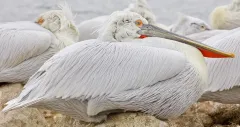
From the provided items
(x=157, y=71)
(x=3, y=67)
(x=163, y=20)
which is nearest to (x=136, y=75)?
(x=157, y=71)

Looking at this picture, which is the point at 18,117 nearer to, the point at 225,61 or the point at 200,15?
the point at 225,61

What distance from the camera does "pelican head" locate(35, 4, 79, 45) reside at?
265 inches

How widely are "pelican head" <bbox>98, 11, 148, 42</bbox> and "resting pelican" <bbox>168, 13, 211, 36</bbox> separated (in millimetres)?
2102

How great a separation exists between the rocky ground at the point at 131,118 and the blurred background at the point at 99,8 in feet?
26.2

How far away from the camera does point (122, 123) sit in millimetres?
4957

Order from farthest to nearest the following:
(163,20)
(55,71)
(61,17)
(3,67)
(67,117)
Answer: (163,20)
(61,17)
(3,67)
(67,117)
(55,71)

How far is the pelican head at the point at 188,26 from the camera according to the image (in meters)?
7.32

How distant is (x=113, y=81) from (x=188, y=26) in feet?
8.75

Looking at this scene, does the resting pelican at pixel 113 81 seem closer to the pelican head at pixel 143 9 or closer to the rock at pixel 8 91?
the rock at pixel 8 91

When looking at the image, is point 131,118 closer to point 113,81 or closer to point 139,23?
point 113,81

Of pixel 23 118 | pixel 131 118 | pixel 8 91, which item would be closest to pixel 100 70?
pixel 131 118

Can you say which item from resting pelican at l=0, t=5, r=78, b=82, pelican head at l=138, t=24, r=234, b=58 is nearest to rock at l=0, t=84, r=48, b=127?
resting pelican at l=0, t=5, r=78, b=82

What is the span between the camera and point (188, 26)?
7.37m

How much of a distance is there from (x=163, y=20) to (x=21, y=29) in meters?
8.19
